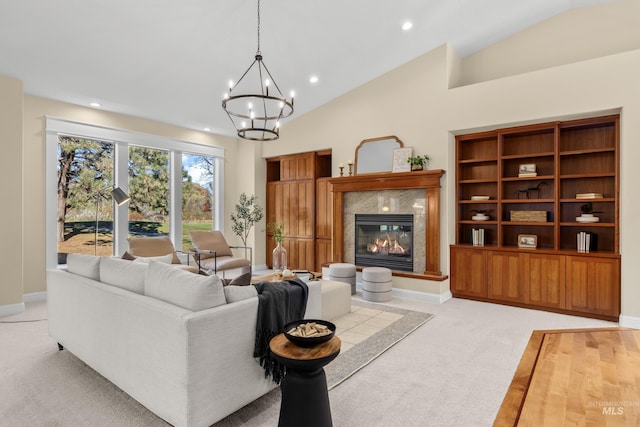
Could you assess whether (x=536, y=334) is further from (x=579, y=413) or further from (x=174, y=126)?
(x=174, y=126)

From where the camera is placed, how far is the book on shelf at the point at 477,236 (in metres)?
5.04

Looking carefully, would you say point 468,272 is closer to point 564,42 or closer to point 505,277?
point 505,277

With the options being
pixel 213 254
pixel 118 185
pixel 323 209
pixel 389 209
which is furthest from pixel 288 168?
pixel 118 185

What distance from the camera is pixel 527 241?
4.73m

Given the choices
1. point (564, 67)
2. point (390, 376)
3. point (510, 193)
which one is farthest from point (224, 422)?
point (564, 67)

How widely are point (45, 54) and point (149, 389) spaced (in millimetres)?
3982

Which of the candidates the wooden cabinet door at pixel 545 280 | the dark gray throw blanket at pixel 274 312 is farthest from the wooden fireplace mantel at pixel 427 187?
the dark gray throw blanket at pixel 274 312

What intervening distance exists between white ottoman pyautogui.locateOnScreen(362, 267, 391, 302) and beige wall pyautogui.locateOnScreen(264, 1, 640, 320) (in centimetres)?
44

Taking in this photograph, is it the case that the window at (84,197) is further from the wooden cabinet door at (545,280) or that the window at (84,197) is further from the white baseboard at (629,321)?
the white baseboard at (629,321)

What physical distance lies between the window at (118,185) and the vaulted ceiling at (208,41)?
0.60m

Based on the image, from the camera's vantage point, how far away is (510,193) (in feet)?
16.5

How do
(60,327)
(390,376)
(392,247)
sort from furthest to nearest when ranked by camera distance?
1. (392,247)
2. (60,327)
3. (390,376)

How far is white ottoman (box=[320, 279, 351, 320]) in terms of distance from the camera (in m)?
4.04

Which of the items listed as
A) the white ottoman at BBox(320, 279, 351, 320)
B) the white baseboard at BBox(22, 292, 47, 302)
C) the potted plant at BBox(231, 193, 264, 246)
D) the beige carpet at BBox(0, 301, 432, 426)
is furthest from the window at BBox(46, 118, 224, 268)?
the white ottoman at BBox(320, 279, 351, 320)
